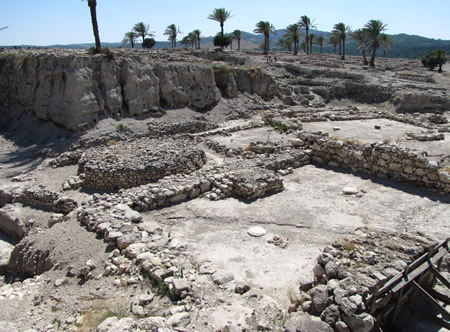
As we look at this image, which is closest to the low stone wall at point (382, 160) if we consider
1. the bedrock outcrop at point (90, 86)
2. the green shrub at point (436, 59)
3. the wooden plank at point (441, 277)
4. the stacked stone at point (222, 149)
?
the stacked stone at point (222, 149)

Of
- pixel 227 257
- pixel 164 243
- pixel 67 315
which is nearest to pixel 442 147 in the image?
pixel 227 257

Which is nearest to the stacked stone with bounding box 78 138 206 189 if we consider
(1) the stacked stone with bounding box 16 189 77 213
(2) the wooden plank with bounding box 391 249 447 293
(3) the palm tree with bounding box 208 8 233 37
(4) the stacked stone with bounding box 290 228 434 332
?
(1) the stacked stone with bounding box 16 189 77 213

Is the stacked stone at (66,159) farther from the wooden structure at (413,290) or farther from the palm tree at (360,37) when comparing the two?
the palm tree at (360,37)

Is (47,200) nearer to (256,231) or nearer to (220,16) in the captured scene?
(256,231)

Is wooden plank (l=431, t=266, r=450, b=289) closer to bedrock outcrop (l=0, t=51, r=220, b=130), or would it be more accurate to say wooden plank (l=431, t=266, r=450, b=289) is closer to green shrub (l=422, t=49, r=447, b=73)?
bedrock outcrop (l=0, t=51, r=220, b=130)

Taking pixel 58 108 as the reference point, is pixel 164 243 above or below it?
below

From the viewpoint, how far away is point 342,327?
5.05 m

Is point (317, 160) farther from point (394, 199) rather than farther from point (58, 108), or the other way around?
point (58, 108)

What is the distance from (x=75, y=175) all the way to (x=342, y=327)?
1371 cm

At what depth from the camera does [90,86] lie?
19.3 metres

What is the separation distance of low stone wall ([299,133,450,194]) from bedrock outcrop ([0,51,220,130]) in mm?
11982

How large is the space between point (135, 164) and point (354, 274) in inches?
387

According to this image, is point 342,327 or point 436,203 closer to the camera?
point 342,327

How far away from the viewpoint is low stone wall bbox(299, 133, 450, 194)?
11.0 metres
